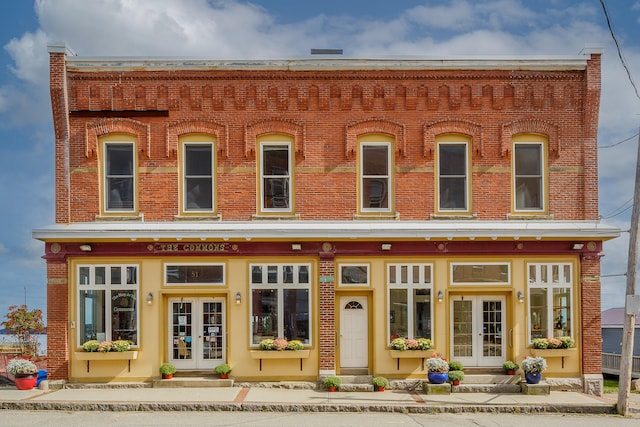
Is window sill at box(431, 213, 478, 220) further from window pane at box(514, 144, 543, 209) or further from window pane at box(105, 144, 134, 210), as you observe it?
window pane at box(105, 144, 134, 210)

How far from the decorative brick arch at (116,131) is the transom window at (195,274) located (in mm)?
2989

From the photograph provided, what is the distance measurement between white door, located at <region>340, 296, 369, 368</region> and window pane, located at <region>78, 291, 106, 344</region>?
Answer: 6.03 metres

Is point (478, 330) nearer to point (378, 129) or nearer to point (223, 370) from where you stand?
point (378, 129)

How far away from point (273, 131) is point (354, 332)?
5.52m

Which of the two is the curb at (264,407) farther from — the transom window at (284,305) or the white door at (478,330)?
the transom window at (284,305)

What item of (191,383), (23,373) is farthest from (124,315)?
(23,373)

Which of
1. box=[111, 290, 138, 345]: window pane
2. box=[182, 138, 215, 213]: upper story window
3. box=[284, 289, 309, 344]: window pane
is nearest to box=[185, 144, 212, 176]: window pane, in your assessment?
box=[182, 138, 215, 213]: upper story window

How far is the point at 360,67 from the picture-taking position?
18.2 m

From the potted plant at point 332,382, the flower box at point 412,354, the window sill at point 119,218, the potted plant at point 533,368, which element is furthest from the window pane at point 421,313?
the window sill at point 119,218

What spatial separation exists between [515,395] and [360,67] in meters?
8.95

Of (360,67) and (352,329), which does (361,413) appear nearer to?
(352,329)

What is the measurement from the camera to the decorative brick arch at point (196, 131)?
1805cm

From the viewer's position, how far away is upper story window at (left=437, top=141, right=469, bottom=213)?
59.9 ft

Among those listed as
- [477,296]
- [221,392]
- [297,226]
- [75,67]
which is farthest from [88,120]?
[477,296]
